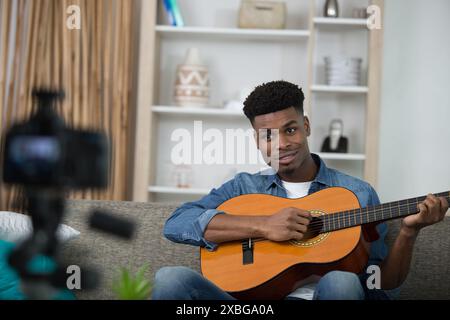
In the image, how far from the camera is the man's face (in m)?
1.75

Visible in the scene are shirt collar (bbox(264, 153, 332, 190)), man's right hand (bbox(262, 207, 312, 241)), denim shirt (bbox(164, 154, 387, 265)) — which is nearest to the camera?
man's right hand (bbox(262, 207, 312, 241))

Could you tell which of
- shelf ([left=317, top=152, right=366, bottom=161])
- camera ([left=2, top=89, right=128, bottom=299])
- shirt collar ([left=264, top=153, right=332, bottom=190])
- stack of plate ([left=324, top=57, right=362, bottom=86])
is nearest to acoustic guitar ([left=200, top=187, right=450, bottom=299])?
shirt collar ([left=264, top=153, right=332, bottom=190])

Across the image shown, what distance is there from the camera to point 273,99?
1765 millimetres

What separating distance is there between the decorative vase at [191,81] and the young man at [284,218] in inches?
47.4

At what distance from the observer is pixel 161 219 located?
6.38 feet

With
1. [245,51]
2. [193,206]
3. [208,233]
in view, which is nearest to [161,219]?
[193,206]

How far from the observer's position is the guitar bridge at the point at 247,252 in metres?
1.60

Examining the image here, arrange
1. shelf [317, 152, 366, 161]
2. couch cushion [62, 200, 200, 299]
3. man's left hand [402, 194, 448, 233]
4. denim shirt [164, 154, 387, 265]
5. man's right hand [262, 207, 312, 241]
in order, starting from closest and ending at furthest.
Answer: man's left hand [402, 194, 448, 233] → man's right hand [262, 207, 312, 241] → denim shirt [164, 154, 387, 265] → couch cushion [62, 200, 200, 299] → shelf [317, 152, 366, 161]

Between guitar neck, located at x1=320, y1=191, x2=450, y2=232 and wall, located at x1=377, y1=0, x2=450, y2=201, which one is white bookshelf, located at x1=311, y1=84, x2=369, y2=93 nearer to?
wall, located at x1=377, y1=0, x2=450, y2=201

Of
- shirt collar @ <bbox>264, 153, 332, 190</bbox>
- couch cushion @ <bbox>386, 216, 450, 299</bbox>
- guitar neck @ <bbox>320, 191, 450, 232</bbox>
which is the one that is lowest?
couch cushion @ <bbox>386, 216, 450, 299</bbox>

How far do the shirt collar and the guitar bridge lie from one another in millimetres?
254
